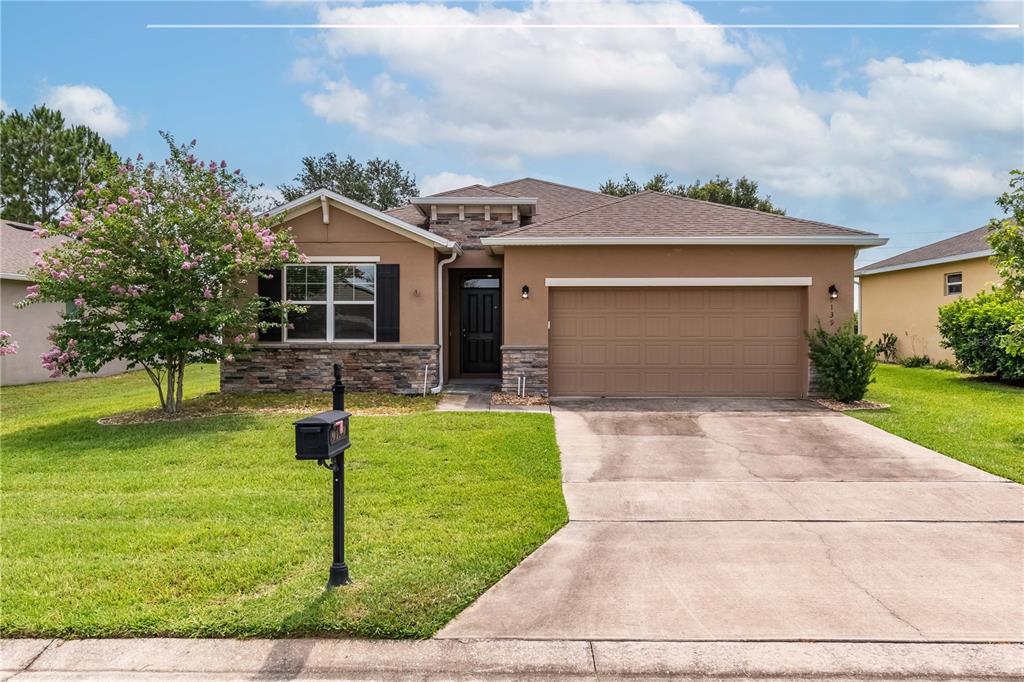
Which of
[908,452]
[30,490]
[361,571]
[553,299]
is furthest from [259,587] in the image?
[553,299]

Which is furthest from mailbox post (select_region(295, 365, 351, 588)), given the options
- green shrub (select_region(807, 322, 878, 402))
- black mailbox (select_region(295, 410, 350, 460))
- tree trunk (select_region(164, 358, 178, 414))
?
green shrub (select_region(807, 322, 878, 402))

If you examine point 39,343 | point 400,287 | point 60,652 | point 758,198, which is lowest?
point 60,652

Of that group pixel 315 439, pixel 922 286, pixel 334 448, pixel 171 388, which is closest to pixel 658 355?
pixel 171 388

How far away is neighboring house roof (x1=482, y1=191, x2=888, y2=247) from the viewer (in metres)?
11.4

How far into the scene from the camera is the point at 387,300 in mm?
12203

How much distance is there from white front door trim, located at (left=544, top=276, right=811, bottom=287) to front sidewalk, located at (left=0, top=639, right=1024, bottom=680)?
8.82m

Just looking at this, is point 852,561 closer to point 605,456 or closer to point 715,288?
point 605,456

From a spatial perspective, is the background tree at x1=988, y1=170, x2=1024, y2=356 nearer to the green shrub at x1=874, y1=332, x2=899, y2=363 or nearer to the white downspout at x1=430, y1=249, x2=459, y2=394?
the white downspout at x1=430, y1=249, x2=459, y2=394

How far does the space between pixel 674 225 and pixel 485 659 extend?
9976mm

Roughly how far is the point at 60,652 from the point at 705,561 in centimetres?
381

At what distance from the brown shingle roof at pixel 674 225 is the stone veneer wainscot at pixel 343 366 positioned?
2.95 meters

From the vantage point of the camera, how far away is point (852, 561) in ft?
14.5

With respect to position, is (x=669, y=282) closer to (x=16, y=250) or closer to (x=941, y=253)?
(x=941, y=253)

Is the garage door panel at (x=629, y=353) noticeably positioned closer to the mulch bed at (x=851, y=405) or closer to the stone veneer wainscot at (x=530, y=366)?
the stone veneer wainscot at (x=530, y=366)
